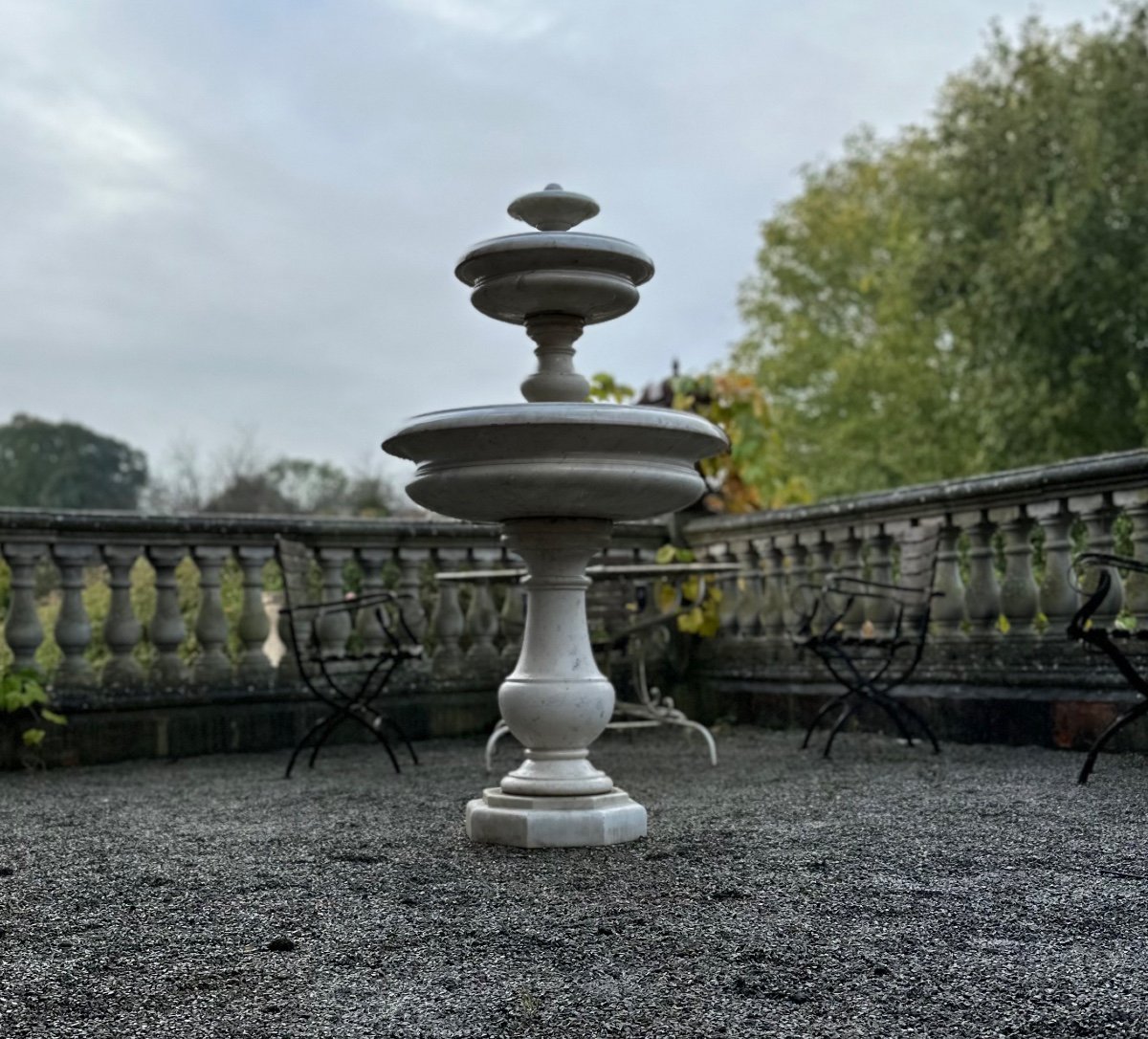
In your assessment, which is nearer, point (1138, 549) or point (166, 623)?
point (1138, 549)

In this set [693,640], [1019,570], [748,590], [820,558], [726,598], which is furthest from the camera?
[693,640]

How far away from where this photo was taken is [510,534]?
412 centimetres

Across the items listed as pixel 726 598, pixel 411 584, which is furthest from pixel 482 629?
pixel 726 598

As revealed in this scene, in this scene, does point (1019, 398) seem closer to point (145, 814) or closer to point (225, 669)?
point (225, 669)

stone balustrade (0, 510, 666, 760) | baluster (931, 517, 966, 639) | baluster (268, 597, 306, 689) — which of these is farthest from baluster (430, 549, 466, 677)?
baluster (931, 517, 966, 639)

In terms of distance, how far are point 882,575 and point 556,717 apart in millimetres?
3503

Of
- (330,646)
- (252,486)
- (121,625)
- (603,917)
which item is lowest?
(603,917)

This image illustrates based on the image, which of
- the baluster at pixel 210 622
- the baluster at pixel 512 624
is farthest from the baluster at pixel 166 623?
the baluster at pixel 512 624

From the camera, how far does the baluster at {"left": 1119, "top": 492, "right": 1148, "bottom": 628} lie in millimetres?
5680

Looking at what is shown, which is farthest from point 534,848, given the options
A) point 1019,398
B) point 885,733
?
point 1019,398

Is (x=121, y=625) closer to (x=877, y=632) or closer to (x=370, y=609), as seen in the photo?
(x=370, y=609)

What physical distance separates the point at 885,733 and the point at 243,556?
12.1 ft

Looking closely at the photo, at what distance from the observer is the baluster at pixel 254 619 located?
23.6ft

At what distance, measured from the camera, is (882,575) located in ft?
23.0
